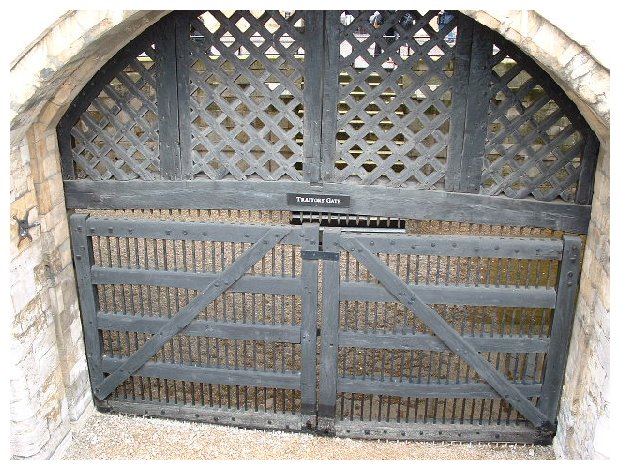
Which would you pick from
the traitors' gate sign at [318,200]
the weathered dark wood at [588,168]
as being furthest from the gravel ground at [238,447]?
the weathered dark wood at [588,168]

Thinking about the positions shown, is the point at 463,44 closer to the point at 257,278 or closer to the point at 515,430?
the point at 257,278

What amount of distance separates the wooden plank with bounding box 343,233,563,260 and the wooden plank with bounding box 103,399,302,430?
1.90 meters

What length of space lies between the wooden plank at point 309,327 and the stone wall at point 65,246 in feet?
6.78

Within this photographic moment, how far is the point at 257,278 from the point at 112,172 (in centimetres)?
153

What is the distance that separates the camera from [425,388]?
18.4ft

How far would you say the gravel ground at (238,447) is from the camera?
5.61 m

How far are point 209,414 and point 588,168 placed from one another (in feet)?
13.0

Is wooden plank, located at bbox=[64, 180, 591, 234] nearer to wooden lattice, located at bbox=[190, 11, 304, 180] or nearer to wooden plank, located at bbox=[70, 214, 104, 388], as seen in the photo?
wooden lattice, located at bbox=[190, 11, 304, 180]

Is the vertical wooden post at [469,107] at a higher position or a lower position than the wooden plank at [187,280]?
higher

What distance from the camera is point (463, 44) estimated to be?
15.3ft

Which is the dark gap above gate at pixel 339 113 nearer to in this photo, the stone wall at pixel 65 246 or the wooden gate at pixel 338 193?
the wooden gate at pixel 338 193

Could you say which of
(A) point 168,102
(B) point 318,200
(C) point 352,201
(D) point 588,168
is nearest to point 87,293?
(A) point 168,102

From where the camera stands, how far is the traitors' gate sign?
5.12 metres

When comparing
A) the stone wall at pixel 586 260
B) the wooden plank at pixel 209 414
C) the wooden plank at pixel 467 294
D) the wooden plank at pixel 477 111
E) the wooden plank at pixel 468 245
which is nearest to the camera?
the stone wall at pixel 586 260
